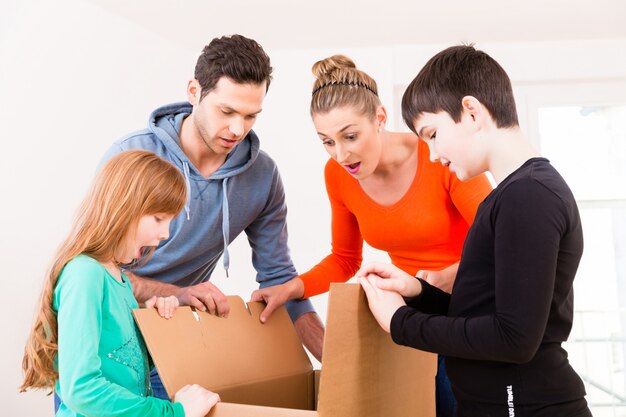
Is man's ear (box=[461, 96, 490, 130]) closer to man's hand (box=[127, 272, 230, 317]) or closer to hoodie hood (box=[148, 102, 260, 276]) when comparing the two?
man's hand (box=[127, 272, 230, 317])

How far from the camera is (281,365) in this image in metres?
1.20

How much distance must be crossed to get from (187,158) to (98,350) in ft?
2.19

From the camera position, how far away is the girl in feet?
2.97

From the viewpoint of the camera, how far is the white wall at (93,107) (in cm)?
227

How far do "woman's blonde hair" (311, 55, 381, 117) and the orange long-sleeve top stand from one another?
16 cm

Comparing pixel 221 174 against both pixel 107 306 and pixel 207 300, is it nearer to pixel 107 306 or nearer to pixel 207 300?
pixel 207 300

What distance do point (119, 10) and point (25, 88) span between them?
27.7 inches

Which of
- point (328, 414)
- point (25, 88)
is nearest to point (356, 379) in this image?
point (328, 414)

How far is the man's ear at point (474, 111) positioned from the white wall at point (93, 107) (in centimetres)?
177

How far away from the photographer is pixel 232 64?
1.50 metres

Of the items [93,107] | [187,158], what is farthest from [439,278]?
[93,107]

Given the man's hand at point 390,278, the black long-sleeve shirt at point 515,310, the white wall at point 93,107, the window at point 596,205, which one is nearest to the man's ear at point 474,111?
the black long-sleeve shirt at point 515,310

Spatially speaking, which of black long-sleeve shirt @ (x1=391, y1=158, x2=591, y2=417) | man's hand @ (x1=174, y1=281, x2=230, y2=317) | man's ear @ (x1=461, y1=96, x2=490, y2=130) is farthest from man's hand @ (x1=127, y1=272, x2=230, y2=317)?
man's ear @ (x1=461, y1=96, x2=490, y2=130)

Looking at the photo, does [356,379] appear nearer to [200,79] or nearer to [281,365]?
[281,365]
